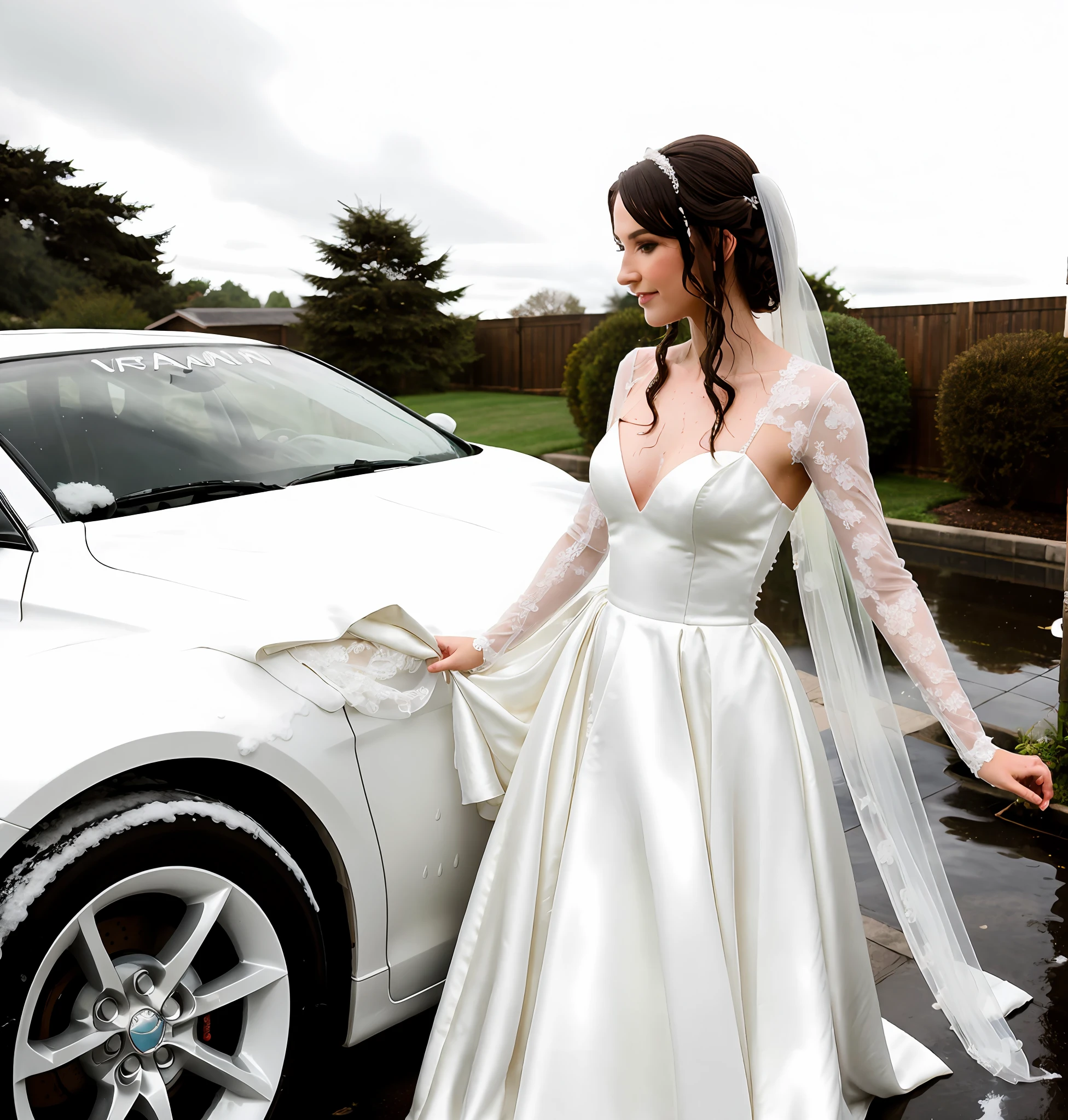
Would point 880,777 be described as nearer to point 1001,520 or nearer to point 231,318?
point 1001,520

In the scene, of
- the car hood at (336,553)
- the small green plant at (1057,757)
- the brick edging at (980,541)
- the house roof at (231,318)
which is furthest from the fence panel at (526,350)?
the car hood at (336,553)

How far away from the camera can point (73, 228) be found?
33125mm

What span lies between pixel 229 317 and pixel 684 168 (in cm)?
3706

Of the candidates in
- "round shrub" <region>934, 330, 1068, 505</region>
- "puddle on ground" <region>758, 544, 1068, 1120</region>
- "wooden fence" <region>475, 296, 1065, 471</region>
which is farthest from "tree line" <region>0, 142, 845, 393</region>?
"puddle on ground" <region>758, 544, 1068, 1120</region>

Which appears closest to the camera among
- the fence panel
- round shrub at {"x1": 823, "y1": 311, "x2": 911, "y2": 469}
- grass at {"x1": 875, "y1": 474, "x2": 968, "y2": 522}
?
grass at {"x1": 875, "y1": 474, "x2": 968, "y2": 522}

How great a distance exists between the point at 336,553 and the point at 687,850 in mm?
1093

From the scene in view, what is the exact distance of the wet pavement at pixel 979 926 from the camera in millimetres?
2172

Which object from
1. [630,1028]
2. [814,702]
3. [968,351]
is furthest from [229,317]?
[630,1028]

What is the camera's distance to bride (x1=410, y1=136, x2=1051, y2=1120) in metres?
1.79

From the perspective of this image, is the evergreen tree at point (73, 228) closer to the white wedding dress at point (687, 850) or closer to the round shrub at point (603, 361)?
the round shrub at point (603, 361)

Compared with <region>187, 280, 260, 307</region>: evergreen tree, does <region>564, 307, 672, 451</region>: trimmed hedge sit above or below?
below

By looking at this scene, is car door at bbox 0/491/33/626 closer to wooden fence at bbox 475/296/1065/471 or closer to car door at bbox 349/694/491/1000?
car door at bbox 349/694/491/1000

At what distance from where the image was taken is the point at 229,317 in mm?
35906

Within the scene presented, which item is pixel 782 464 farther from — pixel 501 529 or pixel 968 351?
pixel 968 351
